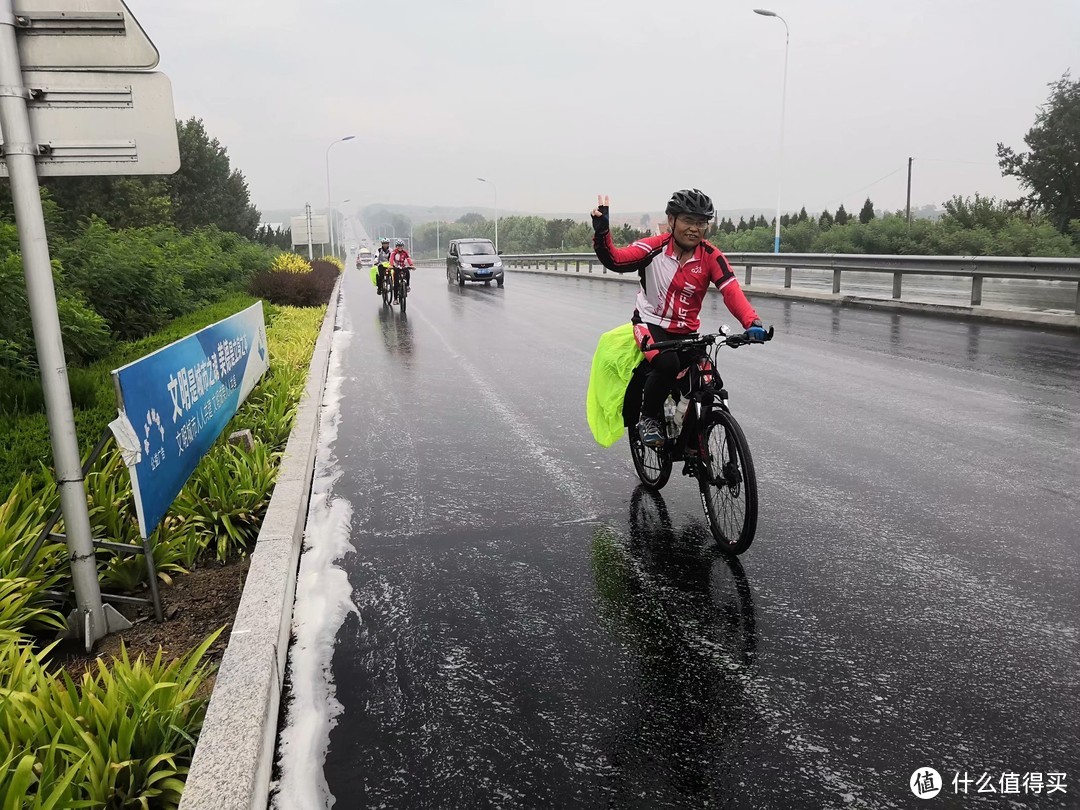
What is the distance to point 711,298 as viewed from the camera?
21.7 metres

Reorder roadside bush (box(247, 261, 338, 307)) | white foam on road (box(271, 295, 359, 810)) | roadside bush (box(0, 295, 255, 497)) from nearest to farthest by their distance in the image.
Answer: white foam on road (box(271, 295, 359, 810)), roadside bush (box(0, 295, 255, 497)), roadside bush (box(247, 261, 338, 307))

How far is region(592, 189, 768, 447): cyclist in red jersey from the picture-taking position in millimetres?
5066

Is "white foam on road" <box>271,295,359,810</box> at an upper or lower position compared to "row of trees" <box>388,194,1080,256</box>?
lower

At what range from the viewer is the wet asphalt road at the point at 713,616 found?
2871 mm

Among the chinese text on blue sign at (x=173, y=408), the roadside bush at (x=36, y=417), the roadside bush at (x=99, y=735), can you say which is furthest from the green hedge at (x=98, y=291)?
the roadside bush at (x=99, y=735)

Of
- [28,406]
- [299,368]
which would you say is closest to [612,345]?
[28,406]

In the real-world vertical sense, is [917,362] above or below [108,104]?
below

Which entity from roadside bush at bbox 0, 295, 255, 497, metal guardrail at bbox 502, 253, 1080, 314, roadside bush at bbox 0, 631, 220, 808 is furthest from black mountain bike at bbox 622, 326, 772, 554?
metal guardrail at bbox 502, 253, 1080, 314

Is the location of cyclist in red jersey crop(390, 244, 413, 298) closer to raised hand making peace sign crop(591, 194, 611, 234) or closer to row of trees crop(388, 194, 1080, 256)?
row of trees crop(388, 194, 1080, 256)

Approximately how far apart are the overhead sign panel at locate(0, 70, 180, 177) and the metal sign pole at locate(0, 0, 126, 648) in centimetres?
7

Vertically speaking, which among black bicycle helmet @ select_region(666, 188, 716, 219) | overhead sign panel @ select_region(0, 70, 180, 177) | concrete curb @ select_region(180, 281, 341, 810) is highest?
overhead sign panel @ select_region(0, 70, 180, 177)

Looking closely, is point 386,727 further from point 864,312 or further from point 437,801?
point 864,312

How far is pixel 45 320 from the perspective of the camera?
3.53m

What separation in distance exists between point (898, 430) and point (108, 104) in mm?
6467
